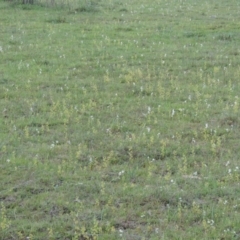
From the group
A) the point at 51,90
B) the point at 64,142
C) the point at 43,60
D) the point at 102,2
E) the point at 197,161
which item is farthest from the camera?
the point at 102,2

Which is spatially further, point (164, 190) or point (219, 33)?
point (219, 33)

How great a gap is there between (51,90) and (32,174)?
3222 mm

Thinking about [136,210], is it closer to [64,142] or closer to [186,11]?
[64,142]

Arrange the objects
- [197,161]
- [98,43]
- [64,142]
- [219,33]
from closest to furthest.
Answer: [197,161]
[64,142]
[98,43]
[219,33]

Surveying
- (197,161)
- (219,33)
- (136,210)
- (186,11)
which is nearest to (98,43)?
(219,33)

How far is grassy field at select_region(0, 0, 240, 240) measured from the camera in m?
6.18

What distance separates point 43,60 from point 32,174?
5011 mm

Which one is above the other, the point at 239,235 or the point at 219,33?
the point at 219,33

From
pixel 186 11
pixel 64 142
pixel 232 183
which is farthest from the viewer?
pixel 186 11

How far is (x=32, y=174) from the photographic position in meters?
7.08

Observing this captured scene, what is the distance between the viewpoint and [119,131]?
845cm

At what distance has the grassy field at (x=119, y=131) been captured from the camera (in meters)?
6.18

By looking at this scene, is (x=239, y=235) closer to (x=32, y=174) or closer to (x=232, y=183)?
(x=232, y=183)

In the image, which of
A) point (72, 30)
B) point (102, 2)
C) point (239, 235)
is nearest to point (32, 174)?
point (239, 235)
